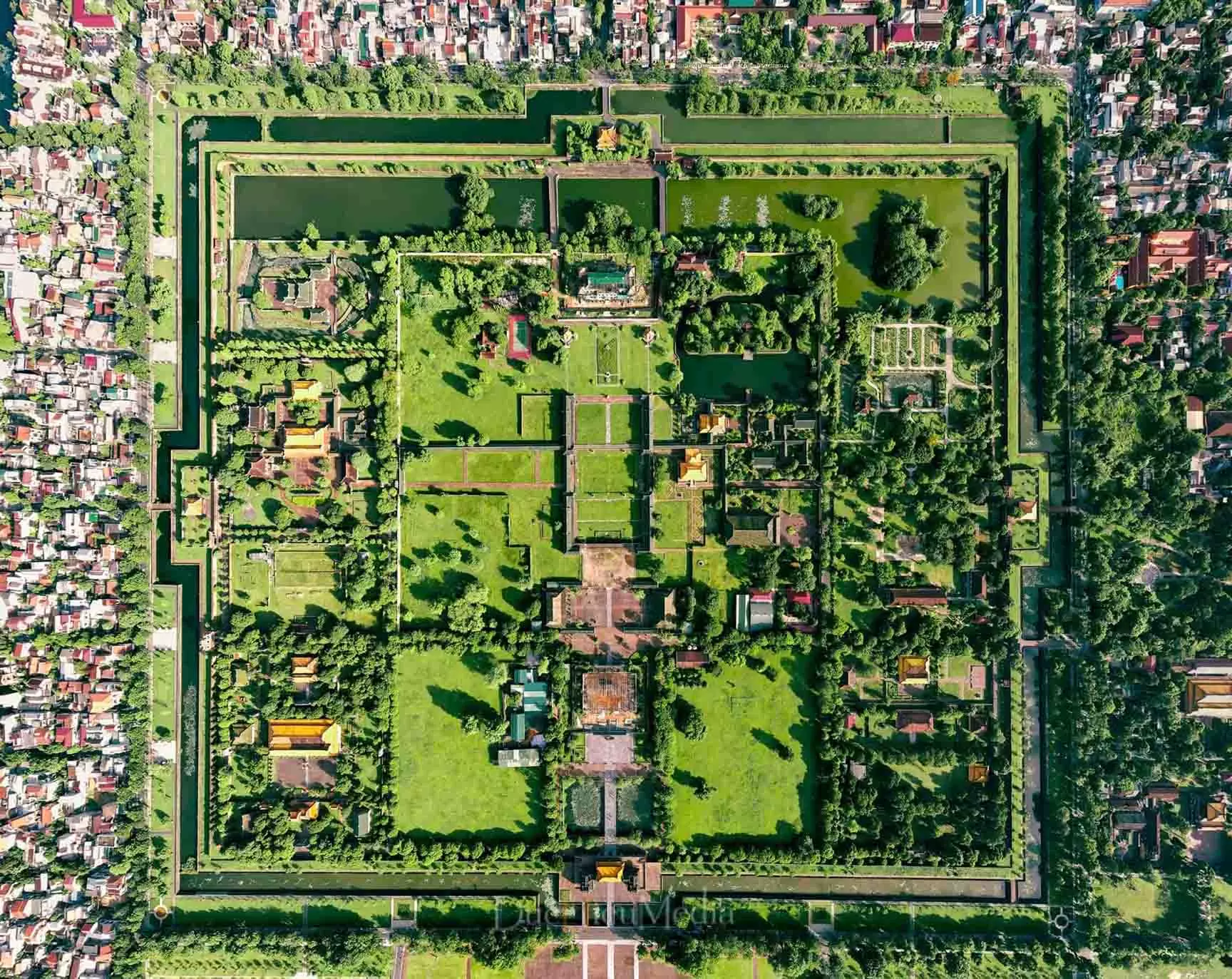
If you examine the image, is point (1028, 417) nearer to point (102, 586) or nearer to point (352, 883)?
point (352, 883)

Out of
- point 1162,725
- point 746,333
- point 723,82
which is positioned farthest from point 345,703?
point 1162,725

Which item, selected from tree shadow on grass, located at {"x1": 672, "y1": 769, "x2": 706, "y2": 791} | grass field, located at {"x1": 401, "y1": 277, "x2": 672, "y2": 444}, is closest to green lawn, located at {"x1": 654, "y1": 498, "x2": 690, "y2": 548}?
grass field, located at {"x1": 401, "y1": 277, "x2": 672, "y2": 444}

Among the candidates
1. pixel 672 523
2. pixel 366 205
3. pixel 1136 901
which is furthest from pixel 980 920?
pixel 366 205

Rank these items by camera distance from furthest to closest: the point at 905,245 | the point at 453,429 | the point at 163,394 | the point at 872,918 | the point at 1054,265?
the point at 453,429 → the point at 163,394 → the point at 872,918 → the point at 1054,265 → the point at 905,245

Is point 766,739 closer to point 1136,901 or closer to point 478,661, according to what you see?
point 478,661

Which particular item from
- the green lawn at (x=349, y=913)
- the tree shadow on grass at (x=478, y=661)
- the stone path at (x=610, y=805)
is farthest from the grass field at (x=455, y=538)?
the green lawn at (x=349, y=913)

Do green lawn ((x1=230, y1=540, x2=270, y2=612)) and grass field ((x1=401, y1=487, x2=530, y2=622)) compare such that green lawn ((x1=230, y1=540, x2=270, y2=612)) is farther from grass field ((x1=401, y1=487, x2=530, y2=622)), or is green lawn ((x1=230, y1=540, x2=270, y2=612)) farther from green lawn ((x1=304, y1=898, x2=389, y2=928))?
green lawn ((x1=304, y1=898, x2=389, y2=928))
